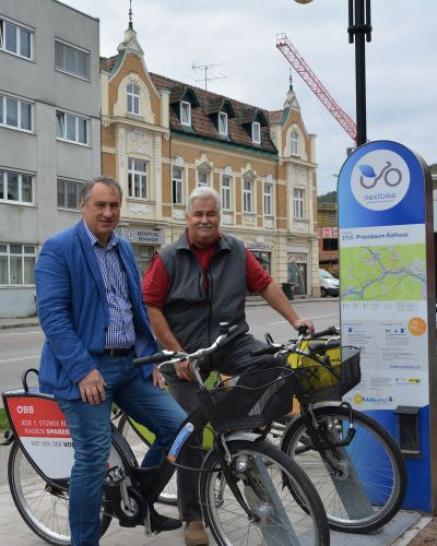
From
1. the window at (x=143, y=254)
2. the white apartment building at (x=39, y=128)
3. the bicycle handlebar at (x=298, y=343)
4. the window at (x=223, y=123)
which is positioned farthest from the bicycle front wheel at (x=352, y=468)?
the window at (x=223, y=123)

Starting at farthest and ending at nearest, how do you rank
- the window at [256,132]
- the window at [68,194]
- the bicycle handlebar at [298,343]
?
the window at [256,132] → the window at [68,194] → the bicycle handlebar at [298,343]

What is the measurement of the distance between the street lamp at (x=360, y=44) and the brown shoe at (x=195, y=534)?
2946mm

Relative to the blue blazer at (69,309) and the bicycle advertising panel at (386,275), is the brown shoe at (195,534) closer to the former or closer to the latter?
the blue blazer at (69,309)

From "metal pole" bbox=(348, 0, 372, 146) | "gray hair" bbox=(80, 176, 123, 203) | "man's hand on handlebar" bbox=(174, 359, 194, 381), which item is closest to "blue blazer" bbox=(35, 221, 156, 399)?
"gray hair" bbox=(80, 176, 123, 203)

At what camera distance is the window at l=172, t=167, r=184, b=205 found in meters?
38.6

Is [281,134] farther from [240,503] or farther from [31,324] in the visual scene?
[240,503]

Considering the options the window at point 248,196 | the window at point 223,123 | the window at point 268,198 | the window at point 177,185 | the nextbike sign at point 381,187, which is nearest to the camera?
the nextbike sign at point 381,187

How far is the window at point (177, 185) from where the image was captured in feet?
127

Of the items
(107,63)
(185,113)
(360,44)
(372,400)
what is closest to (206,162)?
(185,113)

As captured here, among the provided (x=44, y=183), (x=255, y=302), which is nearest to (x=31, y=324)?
(x=44, y=183)

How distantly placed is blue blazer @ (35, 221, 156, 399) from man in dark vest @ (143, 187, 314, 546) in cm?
59

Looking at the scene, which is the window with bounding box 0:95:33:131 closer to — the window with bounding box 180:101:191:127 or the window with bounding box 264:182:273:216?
the window with bounding box 180:101:191:127

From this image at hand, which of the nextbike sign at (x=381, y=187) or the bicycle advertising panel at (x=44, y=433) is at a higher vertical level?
the nextbike sign at (x=381, y=187)

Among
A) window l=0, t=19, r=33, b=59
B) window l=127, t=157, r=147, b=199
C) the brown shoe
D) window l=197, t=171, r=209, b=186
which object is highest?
window l=0, t=19, r=33, b=59
